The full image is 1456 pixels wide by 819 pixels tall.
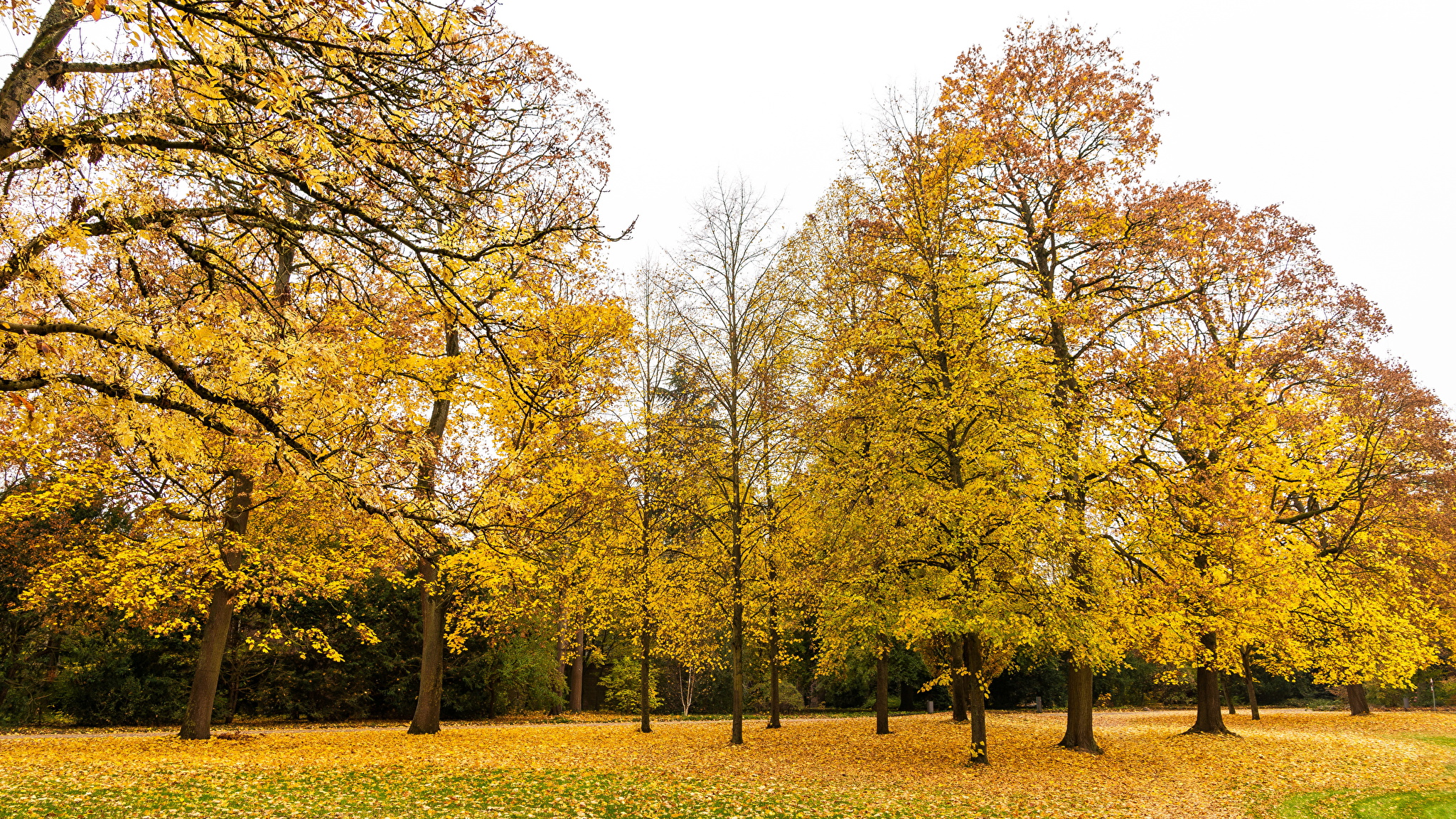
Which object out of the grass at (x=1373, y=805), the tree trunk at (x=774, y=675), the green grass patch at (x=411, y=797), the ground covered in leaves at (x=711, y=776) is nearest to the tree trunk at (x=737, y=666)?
the ground covered in leaves at (x=711, y=776)

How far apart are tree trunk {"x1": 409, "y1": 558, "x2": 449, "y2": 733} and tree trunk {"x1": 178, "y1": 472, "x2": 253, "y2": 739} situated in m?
3.52

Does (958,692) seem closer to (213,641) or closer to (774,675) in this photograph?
(774,675)

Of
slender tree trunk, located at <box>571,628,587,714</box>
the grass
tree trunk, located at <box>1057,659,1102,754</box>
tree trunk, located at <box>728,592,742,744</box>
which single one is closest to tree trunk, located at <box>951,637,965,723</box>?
tree trunk, located at <box>1057,659,1102,754</box>

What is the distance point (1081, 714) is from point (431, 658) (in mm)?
13475

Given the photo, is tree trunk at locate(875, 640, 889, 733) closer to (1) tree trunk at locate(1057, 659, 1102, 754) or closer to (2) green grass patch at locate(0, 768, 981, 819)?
(1) tree trunk at locate(1057, 659, 1102, 754)

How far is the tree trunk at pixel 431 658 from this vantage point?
15.9 m

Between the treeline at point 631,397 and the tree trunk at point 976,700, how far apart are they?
0.23 ft

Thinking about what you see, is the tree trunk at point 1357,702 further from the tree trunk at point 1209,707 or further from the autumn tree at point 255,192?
the autumn tree at point 255,192

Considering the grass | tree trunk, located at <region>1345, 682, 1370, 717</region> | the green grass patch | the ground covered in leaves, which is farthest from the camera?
tree trunk, located at <region>1345, 682, 1370, 717</region>

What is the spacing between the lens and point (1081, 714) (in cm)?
1398

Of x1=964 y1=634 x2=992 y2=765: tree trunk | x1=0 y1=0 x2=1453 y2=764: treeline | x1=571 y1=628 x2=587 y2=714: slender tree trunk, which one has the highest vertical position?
x1=0 y1=0 x2=1453 y2=764: treeline

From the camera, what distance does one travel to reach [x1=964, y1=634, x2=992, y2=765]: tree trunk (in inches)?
478

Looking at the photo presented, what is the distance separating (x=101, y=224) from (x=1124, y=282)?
15.5 meters

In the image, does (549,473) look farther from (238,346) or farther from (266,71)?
(266,71)
